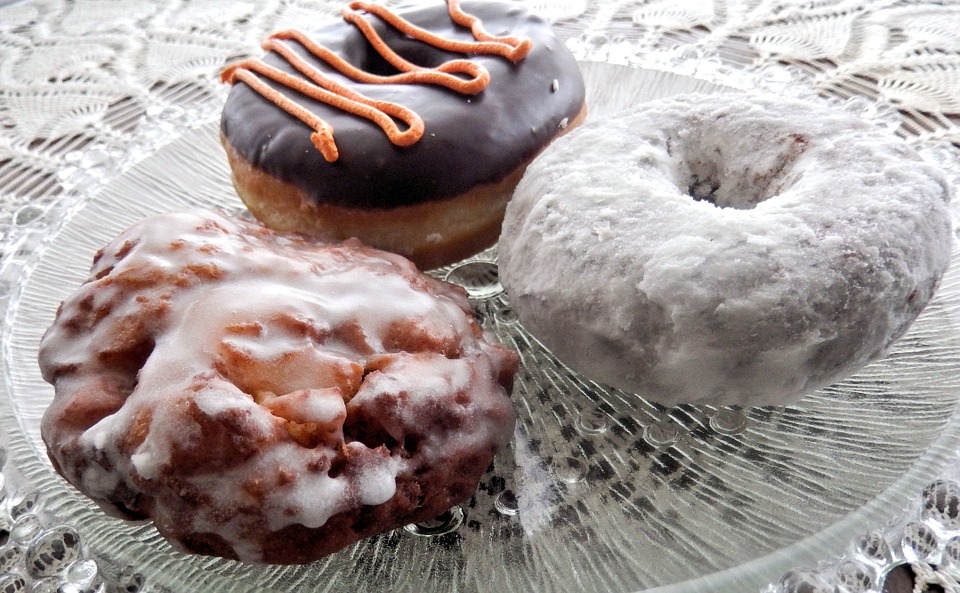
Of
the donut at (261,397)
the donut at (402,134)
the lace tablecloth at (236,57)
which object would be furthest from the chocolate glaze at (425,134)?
the lace tablecloth at (236,57)

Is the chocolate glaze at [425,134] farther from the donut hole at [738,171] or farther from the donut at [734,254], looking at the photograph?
the donut hole at [738,171]

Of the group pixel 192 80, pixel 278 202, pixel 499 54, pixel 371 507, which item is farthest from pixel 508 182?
pixel 192 80

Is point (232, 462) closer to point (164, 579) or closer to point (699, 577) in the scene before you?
point (164, 579)

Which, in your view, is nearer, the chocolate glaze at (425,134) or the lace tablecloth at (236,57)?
the chocolate glaze at (425,134)

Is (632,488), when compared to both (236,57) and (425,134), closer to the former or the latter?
(425,134)

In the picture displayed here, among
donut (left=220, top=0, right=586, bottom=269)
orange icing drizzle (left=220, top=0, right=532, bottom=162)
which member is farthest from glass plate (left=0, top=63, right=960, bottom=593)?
orange icing drizzle (left=220, top=0, right=532, bottom=162)

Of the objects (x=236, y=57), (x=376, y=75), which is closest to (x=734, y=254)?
(x=376, y=75)

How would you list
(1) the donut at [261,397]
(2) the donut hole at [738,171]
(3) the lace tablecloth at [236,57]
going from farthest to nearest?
(3) the lace tablecloth at [236,57], (2) the donut hole at [738,171], (1) the donut at [261,397]
